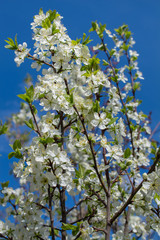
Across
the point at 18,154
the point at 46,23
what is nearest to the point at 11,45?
the point at 46,23

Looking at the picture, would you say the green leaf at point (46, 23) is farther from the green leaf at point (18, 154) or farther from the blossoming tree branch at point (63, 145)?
the green leaf at point (18, 154)

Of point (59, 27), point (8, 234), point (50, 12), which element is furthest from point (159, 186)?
point (50, 12)

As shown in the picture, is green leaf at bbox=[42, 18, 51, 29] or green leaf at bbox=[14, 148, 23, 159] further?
green leaf at bbox=[42, 18, 51, 29]

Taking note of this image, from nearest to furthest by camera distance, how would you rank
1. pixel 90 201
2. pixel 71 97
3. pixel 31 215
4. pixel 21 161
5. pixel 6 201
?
1. pixel 71 97
2. pixel 21 161
3. pixel 31 215
4. pixel 90 201
5. pixel 6 201

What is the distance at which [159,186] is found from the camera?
6.29ft

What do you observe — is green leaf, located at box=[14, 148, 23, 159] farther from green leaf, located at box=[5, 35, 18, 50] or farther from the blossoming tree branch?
green leaf, located at box=[5, 35, 18, 50]

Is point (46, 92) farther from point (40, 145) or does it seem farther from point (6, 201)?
point (6, 201)

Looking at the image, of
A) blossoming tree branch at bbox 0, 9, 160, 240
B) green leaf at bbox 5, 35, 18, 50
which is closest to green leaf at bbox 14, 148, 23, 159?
blossoming tree branch at bbox 0, 9, 160, 240

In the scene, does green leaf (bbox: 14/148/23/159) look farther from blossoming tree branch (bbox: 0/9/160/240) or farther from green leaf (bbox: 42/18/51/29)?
green leaf (bbox: 42/18/51/29)

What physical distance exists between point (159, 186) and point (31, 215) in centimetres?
116

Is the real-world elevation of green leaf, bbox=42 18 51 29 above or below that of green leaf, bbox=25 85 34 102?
above

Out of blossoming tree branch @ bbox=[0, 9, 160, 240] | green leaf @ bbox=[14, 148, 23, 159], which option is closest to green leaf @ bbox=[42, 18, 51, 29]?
blossoming tree branch @ bbox=[0, 9, 160, 240]

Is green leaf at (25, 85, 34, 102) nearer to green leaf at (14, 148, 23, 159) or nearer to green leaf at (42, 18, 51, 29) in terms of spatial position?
green leaf at (14, 148, 23, 159)

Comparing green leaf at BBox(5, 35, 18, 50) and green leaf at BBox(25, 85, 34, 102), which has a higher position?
green leaf at BBox(5, 35, 18, 50)
